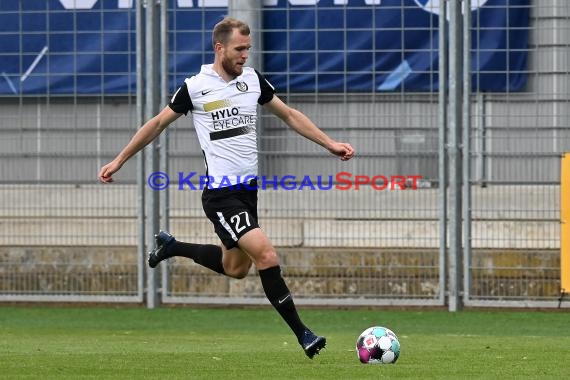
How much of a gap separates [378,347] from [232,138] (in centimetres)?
172

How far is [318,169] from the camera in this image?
582 inches

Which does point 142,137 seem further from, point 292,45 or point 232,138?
point 292,45

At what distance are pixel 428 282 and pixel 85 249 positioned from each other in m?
3.57

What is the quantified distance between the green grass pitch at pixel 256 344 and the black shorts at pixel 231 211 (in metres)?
0.80

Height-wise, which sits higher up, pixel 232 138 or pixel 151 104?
pixel 151 104

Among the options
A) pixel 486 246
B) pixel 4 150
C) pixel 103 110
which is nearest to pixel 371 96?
pixel 486 246

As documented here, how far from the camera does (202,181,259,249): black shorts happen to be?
916 cm

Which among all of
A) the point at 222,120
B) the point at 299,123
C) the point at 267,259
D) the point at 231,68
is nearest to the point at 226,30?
the point at 231,68

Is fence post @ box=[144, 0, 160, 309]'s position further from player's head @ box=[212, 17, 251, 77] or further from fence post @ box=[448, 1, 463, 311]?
player's head @ box=[212, 17, 251, 77]

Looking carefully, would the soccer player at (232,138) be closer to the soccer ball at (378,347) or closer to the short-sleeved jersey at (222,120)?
the short-sleeved jersey at (222,120)

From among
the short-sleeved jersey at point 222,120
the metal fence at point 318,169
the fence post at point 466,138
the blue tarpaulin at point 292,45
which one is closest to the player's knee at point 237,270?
the short-sleeved jersey at point 222,120

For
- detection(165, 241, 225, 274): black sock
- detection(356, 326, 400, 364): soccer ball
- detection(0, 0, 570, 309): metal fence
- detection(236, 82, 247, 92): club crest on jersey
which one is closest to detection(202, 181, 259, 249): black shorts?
detection(165, 241, 225, 274): black sock

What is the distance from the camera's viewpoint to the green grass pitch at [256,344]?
26.9 feet

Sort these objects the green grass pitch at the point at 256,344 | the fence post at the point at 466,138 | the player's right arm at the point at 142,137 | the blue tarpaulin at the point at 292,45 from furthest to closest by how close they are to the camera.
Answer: the blue tarpaulin at the point at 292,45 → the fence post at the point at 466,138 → the player's right arm at the point at 142,137 → the green grass pitch at the point at 256,344
